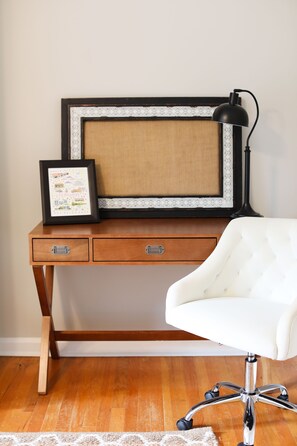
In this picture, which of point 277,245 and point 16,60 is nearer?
point 277,245

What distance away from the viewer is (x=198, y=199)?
3.46 m

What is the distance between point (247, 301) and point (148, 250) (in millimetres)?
505

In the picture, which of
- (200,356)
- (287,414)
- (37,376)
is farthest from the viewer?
(200,356)

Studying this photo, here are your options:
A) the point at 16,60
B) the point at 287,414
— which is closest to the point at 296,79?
the point at 16,60

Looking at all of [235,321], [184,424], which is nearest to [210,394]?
[184,424]

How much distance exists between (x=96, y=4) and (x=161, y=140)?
770mm

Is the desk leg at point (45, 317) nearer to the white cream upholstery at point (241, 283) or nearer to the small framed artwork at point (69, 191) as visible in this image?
the small framed artwork at point (69, 191)

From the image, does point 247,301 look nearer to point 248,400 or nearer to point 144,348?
point 248,400

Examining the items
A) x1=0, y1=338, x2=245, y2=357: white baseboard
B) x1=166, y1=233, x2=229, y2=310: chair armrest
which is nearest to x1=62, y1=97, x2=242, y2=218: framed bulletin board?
x1=166, y1=233, x2=229, y2=310: chair armrest

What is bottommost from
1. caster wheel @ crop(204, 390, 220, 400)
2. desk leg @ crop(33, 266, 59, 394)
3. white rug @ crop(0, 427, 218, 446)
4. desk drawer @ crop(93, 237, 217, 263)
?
white rug @ crop(0, 427, 218, 446)

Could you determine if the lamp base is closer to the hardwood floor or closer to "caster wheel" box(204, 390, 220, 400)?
the hardwood floor

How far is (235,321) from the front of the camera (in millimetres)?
2582

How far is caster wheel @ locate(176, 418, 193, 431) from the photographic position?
2783 millimetres

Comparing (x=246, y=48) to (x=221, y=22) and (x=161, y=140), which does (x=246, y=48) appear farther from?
(x=161, y=140)
